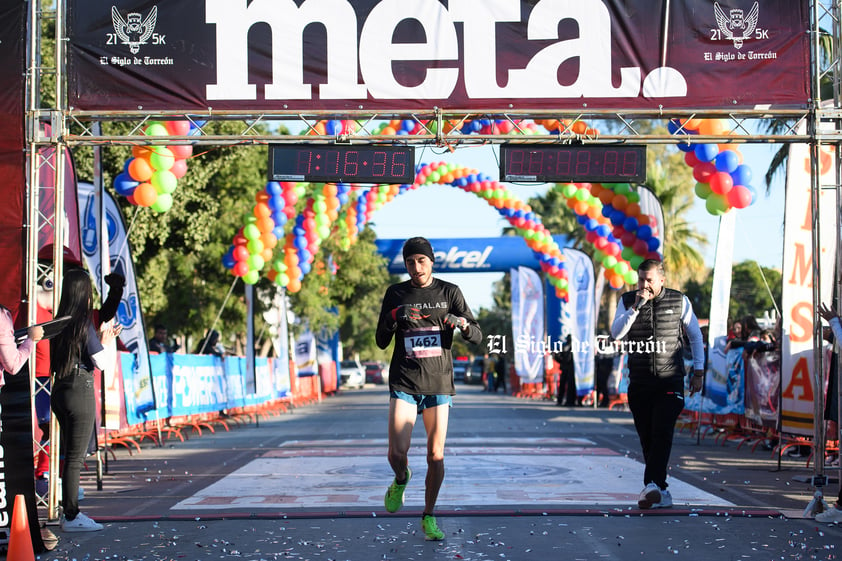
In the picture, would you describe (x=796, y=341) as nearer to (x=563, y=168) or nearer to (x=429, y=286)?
(x=563, y=168)

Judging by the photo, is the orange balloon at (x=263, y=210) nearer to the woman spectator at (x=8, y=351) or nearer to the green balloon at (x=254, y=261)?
the green balloon at (x=254, y=261)

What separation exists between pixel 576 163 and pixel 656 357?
2062 mm

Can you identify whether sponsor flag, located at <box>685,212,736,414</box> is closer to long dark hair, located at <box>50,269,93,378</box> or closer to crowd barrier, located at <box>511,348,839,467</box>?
crowd barrier, located at <box>511,348,839,467</box>

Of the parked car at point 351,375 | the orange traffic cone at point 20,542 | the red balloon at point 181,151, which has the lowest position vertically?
the parked car at point 351,375

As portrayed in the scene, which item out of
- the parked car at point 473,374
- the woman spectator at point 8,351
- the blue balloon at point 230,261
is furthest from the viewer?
the parked car at point 473,374

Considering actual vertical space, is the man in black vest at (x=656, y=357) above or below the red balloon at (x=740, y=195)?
below

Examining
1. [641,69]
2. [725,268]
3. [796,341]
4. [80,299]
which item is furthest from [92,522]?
[725,268]

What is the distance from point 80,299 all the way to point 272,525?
2170mm

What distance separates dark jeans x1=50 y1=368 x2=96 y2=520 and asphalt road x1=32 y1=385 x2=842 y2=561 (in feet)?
0.98

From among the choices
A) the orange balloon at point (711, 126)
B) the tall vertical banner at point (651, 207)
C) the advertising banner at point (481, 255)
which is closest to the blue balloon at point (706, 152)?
the orange balloon at point (711, 126)

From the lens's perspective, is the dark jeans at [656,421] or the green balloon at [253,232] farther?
the green balloon at [253,232]

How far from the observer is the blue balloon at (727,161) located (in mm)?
13180

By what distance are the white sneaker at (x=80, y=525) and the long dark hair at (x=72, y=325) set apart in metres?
1.06

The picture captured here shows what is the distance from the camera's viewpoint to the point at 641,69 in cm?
914
